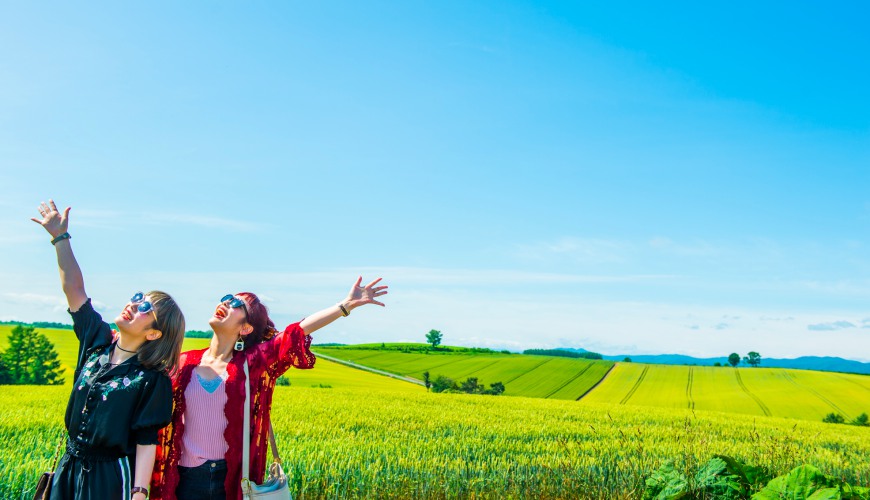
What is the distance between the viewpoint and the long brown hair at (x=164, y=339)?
12.5 ft

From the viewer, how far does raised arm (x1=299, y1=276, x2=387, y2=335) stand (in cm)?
447

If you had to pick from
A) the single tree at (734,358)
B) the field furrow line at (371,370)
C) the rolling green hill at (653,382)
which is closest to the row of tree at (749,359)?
the single tree at (734,358)

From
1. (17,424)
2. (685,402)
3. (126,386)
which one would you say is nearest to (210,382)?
(126,386)

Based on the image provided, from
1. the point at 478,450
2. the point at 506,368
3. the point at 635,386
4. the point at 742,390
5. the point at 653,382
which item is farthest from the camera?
the point at 506,368

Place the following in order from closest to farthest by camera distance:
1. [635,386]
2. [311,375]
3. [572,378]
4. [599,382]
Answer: [311,375] → [635,386] → [599,382] → [572,378]

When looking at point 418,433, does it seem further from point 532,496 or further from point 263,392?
point 263,392

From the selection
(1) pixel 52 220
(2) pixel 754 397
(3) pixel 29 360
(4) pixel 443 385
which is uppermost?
(1) pixel 52 220

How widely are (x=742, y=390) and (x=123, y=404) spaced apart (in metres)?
73.9

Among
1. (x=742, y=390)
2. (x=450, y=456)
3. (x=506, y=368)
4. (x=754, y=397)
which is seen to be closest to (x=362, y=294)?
(x=450, y=456)

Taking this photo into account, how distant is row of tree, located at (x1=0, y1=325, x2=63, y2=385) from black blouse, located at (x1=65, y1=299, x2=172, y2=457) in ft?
161

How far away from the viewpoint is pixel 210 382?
4098 mm

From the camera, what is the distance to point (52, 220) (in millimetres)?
4105

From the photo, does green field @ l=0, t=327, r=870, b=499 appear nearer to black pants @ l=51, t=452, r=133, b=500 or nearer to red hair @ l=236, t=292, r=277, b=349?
red hair @ l=236, t=292, r=277, b=349

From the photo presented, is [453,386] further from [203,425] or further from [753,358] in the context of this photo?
[753,358]
